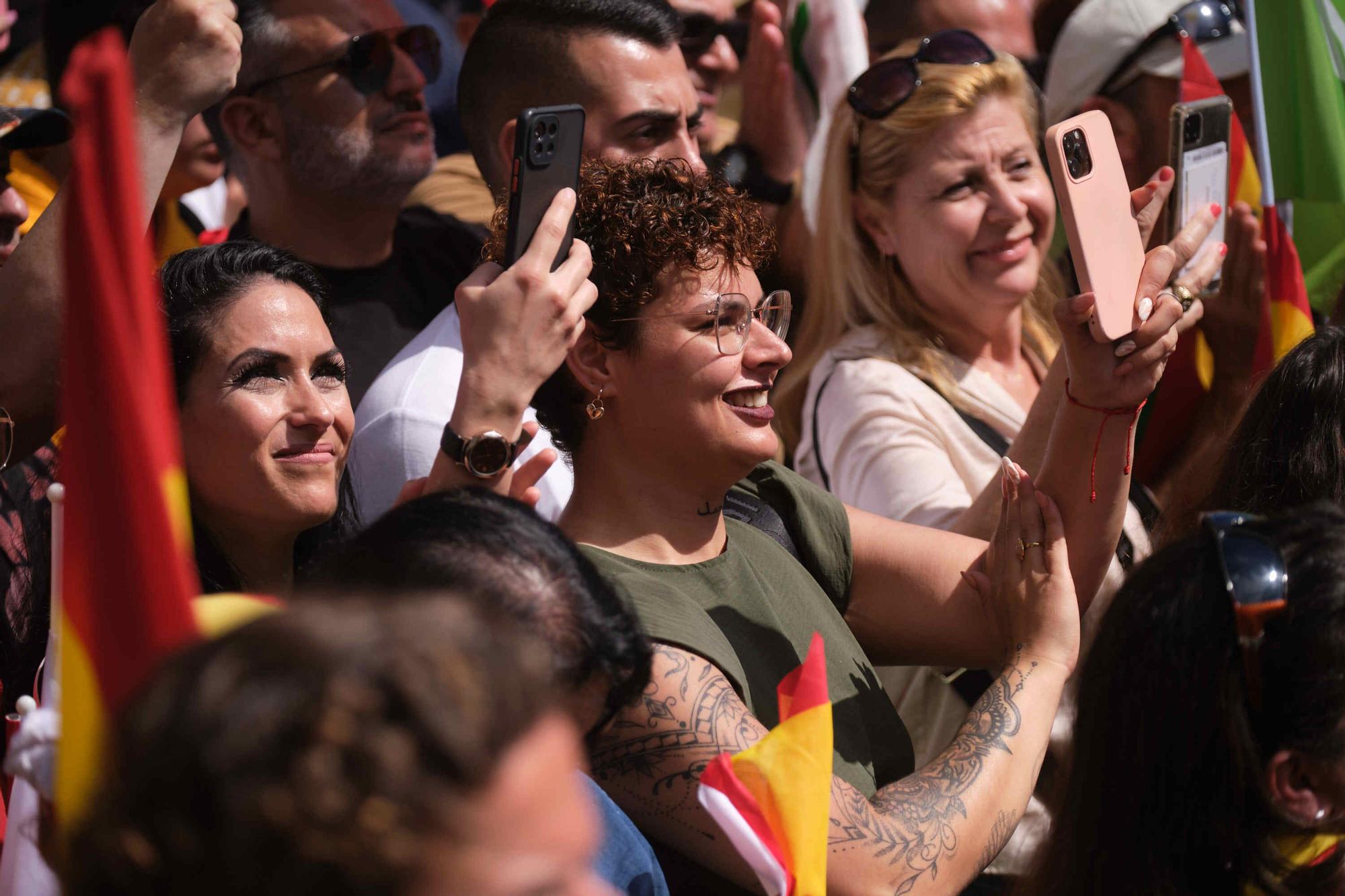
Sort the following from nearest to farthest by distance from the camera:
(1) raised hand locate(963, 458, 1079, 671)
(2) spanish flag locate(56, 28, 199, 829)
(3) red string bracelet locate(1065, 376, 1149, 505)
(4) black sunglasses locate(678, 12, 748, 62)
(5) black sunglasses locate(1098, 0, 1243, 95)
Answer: (2) spanish flag locate(56, 28, 199, 829)
(1) raised hand locate(963, 458, 1079, 671)
(3) red string bracelet locate(1065, 376, 1149, 505)
(5) black sunglasses locate(1098, 0, 1243, 95)
(4) black sunglasses locate(678, 12, 748, 62)

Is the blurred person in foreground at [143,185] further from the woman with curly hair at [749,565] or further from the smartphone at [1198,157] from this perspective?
the smartphone at [1198,157]

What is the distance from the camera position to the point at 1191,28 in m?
3.95

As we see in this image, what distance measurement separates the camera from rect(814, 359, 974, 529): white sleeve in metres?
3.03

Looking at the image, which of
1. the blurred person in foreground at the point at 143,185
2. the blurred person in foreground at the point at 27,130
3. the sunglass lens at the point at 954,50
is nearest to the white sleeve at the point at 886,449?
the sunglass lens at the point at 954,50

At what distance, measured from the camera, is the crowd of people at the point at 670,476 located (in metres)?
0.95

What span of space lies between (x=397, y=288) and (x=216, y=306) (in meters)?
1.19

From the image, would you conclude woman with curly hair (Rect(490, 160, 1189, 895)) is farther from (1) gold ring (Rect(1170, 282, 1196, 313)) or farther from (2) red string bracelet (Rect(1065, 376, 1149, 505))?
(1) gold ring (Rect(1170, 282, 1196, 313))

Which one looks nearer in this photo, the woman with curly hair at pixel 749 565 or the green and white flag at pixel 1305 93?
the woman with curly hair at pixel 749 565

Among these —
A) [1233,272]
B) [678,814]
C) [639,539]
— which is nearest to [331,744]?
[678,814]

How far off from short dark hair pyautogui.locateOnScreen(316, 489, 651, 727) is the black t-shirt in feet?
5.53

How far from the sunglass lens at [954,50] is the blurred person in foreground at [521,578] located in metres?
2.18

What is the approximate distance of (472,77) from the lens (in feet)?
11.6

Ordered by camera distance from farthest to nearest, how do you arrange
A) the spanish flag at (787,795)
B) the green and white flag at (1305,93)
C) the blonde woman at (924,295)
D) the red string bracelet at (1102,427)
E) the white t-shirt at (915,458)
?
the green and white flag at (1305,93) → the blonde woman at (924,295) → the white t-shirt at (915,458) → the red string bracelet at (1102,427) → the spanish flag at (787,795)

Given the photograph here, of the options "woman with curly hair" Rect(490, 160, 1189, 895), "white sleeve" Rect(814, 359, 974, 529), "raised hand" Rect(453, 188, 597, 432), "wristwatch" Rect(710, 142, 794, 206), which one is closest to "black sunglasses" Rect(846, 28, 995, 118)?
"white sleeve" Rect(814, 359, 974, 529)
